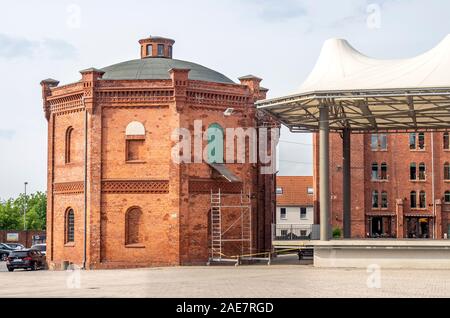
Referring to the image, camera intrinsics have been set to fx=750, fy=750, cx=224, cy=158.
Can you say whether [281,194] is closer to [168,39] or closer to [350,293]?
[168,39]

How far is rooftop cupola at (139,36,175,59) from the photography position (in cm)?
4191

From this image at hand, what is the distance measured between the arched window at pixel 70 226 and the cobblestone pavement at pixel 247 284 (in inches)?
327

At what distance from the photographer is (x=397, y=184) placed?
63219mm

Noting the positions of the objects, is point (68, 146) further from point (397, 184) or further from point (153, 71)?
point (397, 184)

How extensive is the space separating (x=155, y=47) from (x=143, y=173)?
9352 millimetres

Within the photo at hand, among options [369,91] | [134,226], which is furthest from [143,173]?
[369,91]

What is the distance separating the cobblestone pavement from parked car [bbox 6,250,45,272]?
10.8 metres

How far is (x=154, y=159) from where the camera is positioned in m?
35.7

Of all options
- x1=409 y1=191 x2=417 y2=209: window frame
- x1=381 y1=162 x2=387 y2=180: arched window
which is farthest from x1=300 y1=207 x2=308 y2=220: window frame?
x1=409 y1=191 x2=417 y2=209: window frame

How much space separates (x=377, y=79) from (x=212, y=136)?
31.7 ft

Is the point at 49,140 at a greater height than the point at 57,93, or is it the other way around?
the point at 57,93

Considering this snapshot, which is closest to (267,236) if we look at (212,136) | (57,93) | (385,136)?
(212,136)

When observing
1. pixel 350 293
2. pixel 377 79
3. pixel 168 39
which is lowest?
pixel 350 293
